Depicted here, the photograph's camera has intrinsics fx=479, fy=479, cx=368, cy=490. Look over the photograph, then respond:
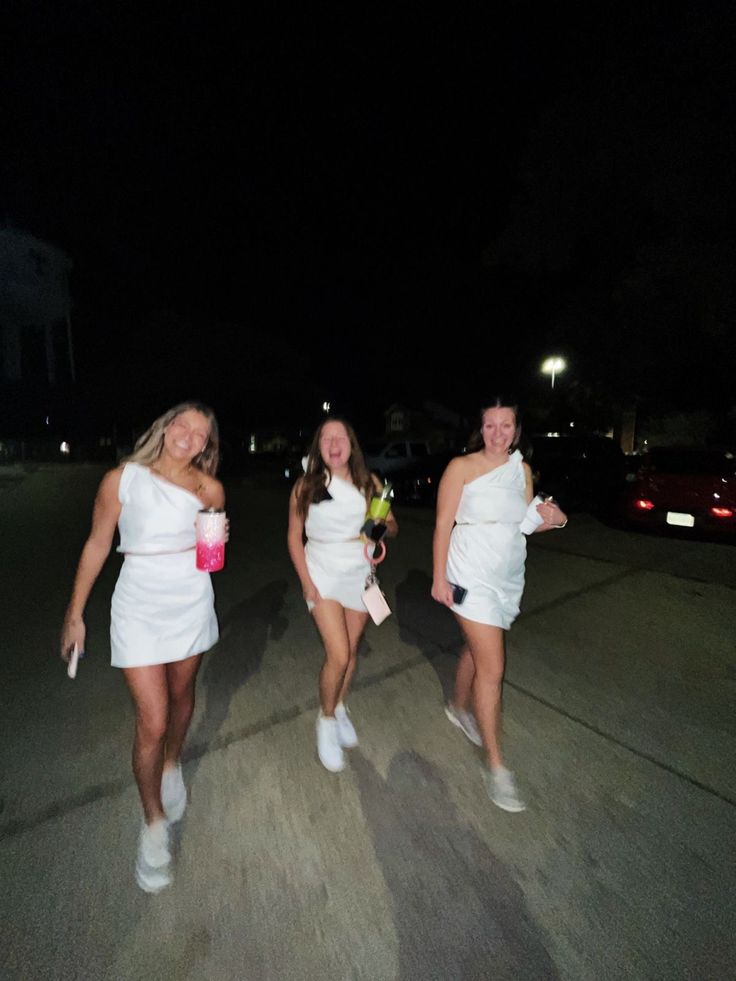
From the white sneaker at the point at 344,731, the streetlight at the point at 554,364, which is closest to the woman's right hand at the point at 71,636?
the white sneaker at the point at 344,731

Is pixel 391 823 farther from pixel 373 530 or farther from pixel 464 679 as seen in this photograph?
pixel 373 530

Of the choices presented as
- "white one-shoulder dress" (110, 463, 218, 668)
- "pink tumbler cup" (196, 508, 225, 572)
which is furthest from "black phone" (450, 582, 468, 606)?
"white one-shoulder dress" (110, 463, 218, 668)

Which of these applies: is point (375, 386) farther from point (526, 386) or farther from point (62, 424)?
point (62, 424)

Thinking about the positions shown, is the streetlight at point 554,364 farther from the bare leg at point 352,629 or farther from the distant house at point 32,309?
the distant house at point 32,309

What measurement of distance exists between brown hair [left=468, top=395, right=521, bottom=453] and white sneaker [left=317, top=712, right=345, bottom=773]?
5.50ft

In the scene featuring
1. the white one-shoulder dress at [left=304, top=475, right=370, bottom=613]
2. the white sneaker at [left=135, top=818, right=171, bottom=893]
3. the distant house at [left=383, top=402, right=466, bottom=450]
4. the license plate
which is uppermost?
the distant house at [left=383, top=402, right=466, bottom=450]

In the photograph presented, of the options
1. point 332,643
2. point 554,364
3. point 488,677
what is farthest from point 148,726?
point 554,364

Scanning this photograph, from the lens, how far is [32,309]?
123 ft

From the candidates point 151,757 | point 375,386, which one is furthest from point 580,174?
point 375,386

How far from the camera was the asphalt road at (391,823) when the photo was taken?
5.48 ft

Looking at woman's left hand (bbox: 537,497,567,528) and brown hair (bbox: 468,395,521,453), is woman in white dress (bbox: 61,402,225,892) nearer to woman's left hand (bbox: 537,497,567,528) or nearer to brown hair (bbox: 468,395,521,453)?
brown hair (bbox: 468,395,521,453)

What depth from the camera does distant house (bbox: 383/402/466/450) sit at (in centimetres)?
4368

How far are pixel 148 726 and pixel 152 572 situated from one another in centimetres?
62

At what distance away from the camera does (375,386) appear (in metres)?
50.8
